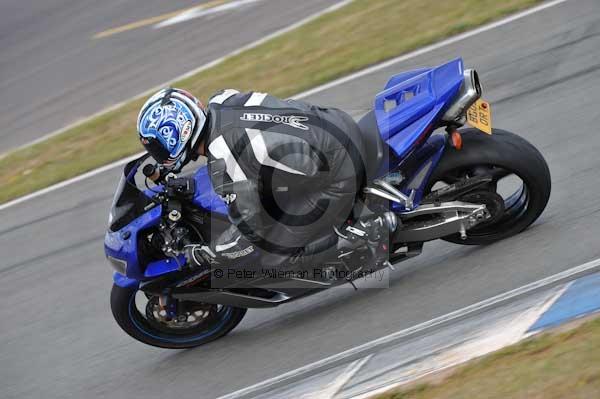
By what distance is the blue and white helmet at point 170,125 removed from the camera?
491 centimetres

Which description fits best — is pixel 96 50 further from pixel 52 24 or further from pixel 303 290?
pixel 303 290

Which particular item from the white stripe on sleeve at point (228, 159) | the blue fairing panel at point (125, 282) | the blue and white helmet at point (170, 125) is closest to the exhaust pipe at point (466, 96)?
the white stripe on sleeve at point (228, 159)

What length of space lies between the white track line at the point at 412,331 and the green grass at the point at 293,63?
15.3ft

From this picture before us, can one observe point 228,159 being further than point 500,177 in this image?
No

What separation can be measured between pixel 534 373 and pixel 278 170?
1.90m

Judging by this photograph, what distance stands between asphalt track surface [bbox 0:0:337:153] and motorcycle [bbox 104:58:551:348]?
5905 mm

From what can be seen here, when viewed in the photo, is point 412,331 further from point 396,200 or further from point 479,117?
point 479,117

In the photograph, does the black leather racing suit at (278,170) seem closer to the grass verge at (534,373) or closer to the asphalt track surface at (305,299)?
the asphalt track surface at (305,299)

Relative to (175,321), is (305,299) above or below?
below

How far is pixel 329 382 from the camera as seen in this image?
5.11m

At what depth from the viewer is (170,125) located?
4.90 m

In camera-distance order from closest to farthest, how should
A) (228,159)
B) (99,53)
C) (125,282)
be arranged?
(228,159)
(125,282)
(99,53)

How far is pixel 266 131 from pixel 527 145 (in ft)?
5.68

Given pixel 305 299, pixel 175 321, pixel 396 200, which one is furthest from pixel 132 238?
pixel 396 200
